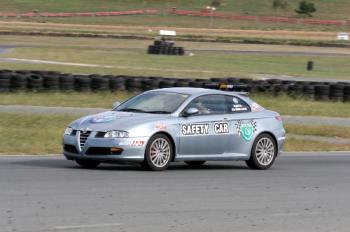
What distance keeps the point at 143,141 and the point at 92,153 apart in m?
0.76

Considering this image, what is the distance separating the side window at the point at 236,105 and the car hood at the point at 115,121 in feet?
4.63

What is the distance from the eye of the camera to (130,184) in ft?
39.3

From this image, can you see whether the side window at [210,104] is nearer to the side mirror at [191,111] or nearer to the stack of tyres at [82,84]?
the side mirror at [191,111]

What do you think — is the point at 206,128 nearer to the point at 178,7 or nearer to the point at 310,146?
the point at 310,146

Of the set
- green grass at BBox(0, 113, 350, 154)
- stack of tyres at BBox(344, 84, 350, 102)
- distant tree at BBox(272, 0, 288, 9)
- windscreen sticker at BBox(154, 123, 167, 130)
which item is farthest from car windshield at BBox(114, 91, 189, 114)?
distant tree at BBox(272, 0, 288, 9)

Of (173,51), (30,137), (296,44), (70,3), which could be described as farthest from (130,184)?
(70,3)

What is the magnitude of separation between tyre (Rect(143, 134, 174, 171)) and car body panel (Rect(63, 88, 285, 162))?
0.09 meters

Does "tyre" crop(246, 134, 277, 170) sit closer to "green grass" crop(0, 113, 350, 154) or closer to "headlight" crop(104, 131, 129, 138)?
"headlight" crop(104, 131, 129, 138)

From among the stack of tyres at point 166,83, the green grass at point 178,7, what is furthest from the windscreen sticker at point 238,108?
the green grass at point 178,7

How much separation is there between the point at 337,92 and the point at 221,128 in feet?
51.9

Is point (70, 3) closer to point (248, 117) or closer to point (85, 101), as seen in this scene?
point (85, 101)

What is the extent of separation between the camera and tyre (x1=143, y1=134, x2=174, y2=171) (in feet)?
43.8

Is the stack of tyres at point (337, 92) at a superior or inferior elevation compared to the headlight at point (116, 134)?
inferior

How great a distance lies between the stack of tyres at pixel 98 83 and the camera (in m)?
28.1
